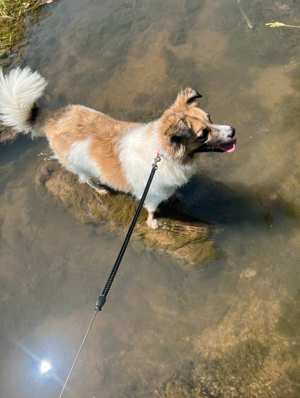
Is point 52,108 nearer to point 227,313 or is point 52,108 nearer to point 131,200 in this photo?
point 131,200

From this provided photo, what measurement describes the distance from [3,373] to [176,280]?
265 cm

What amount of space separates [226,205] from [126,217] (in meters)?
1.65

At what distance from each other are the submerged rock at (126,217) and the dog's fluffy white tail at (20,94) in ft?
4.69

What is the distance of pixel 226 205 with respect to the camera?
4.18m

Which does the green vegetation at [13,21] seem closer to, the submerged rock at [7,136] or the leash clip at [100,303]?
the submerged rock at [7,136]

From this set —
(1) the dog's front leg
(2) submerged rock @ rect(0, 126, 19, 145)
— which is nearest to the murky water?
(2) submerged rock @ rect(0, 126, 19, 145)

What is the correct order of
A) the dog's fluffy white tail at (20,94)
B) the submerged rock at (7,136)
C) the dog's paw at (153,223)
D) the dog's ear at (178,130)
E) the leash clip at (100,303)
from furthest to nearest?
the submerged rock at (7,136) < the dog's paw at (153,223) < the dog's fluffy white tail at (20,94) < the dog's ear at (178,130) < the leash clip at (100,303)

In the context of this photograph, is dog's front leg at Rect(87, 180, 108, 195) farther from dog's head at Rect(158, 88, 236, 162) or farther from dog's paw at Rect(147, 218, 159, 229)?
dog's head at Rect(158, 88, 236, 162)

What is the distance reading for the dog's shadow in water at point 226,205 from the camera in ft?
12.9

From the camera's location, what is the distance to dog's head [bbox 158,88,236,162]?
→ 274cm

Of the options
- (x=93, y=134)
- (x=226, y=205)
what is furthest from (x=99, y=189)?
(x=226, y=205)

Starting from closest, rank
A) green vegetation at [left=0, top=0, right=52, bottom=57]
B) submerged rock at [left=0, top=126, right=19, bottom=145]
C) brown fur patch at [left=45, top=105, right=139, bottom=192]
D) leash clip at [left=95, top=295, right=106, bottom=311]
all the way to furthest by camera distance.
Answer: leash clip at [left=95, top=295, right=106, bottom=311] → brown fur patch at [left=45, top=105, right=139, bottom=192] → submerged rock at [left=0, top=126, right=19, bottom=145] → green vegetation at [left=0, top=0, right=52, bottom=57]

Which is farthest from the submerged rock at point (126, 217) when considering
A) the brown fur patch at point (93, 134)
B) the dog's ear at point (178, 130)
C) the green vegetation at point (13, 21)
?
the green vegetation at point (13, 21)

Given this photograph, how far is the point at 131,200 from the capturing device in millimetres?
4348
